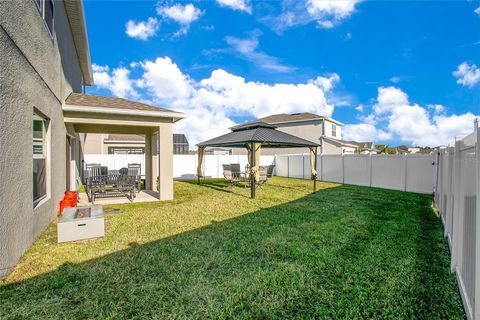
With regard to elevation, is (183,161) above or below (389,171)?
above

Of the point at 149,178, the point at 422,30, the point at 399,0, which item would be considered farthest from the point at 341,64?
the point at 149,178

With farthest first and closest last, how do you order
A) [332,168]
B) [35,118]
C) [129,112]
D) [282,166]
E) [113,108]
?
[282,166]
[332,168]
[129,112]
[113,108]
[35,118]

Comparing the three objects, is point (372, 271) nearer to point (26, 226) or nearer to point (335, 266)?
point (335, 266)

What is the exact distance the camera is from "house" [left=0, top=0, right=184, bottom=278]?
3.68 metres

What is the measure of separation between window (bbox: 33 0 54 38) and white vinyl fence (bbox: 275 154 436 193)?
41.6ft

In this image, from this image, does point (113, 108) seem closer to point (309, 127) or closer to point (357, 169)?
point (357, 169)

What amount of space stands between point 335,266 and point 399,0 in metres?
14.4

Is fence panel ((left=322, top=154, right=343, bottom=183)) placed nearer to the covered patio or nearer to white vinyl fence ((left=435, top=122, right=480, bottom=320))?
the covered patio

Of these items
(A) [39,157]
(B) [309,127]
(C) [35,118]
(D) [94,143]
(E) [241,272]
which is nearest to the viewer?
(E) [241,272]

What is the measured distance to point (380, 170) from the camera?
1412cm

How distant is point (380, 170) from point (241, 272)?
1291 cm

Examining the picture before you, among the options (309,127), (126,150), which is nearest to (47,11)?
(126,150)

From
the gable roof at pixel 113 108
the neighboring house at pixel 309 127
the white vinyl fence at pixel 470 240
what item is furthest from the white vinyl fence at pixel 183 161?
the white vinyl fence at pixel 470 240

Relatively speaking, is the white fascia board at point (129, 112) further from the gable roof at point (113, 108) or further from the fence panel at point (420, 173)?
the fence panel at point (420, 173)
